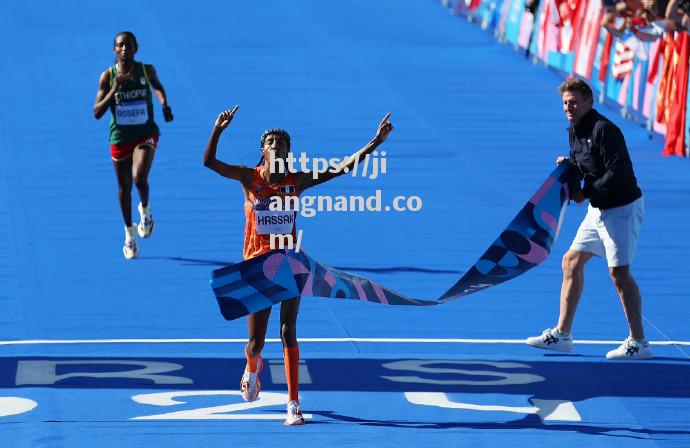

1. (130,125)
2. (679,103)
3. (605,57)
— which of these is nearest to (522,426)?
(130,125)

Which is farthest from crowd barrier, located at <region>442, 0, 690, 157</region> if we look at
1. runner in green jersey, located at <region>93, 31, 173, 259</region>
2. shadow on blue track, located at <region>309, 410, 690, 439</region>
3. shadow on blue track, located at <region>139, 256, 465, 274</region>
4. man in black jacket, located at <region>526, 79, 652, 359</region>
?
shadow on blue track, located at <region>309, 410, 690, 439</region>

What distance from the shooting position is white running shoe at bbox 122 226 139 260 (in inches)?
579

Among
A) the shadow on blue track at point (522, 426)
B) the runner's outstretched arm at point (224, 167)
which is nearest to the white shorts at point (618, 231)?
the shadow on blue track at point (522, 426)

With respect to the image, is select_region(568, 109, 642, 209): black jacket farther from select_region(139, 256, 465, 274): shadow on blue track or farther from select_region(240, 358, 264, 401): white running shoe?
select_region(139, 256, 465, 274): shadow on blue track

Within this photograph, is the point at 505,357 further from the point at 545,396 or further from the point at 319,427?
the point at 319,427

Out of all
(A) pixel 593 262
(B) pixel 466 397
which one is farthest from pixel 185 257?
(B) pixel 466 397

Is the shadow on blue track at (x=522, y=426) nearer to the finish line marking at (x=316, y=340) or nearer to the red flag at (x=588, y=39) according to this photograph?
the finish line marking at (x=316, y=340)

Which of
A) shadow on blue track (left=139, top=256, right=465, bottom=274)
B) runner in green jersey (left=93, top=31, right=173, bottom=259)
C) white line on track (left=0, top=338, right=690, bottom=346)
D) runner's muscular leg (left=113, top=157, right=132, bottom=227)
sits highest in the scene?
runner in green jersey (left=93, top=31, right=173, bottom=259)

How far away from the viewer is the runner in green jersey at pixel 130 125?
1445cm

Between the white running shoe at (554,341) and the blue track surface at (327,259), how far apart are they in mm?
117

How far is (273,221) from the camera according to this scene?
32.4 ft

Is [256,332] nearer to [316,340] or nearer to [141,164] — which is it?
[316,340]

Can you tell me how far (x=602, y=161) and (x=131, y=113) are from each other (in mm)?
5158

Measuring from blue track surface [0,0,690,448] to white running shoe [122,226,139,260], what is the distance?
90mm
